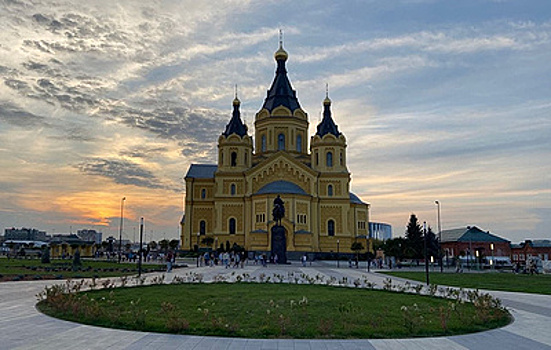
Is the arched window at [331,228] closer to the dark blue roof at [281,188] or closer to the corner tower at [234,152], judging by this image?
the dark blue roof at [281,188]

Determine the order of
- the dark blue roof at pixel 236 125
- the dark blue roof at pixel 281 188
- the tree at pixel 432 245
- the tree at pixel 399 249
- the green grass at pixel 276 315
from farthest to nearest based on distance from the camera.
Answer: the dark blue roof at pixel 236 125
the dark blue roof at pixel 281 188
the tree at pixel 399 249
the tree at pixel 432 245
the green grass at pixel 276 315

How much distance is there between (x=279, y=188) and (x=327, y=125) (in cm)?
1345

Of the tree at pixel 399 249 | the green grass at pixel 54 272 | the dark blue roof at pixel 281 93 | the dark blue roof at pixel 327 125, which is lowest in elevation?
the green grass at pixel 54 272

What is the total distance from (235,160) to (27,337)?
59855 millimetres

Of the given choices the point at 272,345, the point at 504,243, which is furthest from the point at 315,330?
the point at 504,243

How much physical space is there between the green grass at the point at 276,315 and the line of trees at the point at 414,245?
135 ft

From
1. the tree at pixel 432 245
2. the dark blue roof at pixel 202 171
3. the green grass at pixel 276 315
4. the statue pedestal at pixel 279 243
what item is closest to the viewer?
the green grass at pixel 276 315

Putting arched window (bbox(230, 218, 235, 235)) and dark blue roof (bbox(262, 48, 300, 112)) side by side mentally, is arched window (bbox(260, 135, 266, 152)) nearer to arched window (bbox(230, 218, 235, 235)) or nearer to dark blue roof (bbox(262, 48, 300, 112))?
dark blue roof (bbox(262, 48, 300, 112))

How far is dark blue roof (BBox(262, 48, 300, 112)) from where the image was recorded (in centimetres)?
7212

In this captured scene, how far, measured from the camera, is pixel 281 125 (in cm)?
7075

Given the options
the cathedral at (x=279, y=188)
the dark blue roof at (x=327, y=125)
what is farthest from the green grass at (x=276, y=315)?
the dark blue roof at (x=327, y=125)

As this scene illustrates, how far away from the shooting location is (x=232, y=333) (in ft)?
35.3

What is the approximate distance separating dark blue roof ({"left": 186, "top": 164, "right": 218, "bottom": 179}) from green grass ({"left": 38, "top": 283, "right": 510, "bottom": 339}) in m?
58.9

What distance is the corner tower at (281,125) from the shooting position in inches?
2781
